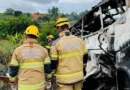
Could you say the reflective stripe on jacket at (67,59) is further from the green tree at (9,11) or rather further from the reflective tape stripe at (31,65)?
the green tree at (9,11)

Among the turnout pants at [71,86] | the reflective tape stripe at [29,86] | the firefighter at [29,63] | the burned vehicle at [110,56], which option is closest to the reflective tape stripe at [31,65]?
the firefighter at [29,63]

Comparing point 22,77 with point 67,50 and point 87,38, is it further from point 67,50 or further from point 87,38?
point 87,38

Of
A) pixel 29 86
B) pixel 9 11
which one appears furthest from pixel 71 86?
pixel 9 11

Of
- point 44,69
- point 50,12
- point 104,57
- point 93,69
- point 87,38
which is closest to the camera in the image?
point 44,69

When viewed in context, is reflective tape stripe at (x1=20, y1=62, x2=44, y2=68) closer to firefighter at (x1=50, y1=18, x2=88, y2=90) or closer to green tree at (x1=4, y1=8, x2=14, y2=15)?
firefighter at (x1=50, y1=18, x2=88, y2=90)

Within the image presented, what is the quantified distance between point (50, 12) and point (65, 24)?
259 ft

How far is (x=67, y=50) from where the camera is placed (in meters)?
4.53

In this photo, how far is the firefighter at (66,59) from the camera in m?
4.50

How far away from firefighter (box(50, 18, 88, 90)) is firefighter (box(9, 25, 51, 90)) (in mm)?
308

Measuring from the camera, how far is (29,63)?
4188mm

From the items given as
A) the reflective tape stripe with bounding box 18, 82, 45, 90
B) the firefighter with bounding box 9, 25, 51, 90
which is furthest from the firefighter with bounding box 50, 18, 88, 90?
the reflective tape stripe with bounding box 18, 82, 45, 90

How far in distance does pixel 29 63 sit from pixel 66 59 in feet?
1.99

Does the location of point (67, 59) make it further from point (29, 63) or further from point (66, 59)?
point (29, 63)

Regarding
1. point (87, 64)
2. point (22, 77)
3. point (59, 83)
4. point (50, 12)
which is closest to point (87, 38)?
point (87, 64)
